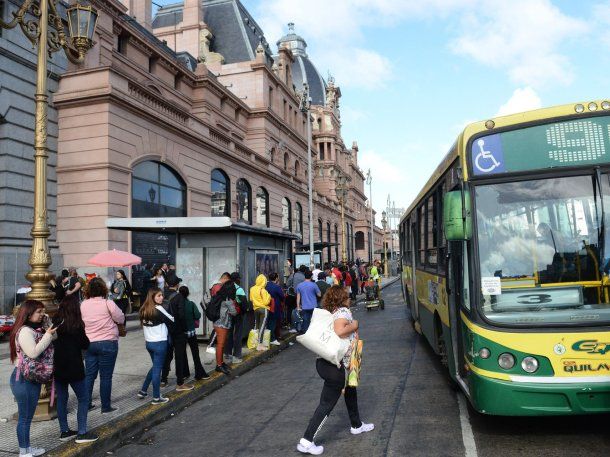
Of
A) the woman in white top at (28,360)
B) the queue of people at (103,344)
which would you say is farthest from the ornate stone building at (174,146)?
the woman in white top at (28,360)

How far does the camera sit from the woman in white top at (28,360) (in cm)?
503

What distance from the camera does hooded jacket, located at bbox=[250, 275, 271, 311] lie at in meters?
11.1

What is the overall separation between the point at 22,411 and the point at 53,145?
1584 centimetres

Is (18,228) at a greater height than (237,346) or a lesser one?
greater

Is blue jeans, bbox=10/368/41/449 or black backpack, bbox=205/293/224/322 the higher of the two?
black backpack, bbox=205/293/224/322

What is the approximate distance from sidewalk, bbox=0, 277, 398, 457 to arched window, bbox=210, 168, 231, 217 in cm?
1669

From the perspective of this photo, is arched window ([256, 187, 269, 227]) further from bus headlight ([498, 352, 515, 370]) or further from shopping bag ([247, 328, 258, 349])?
bus headlight ([498, 352, 515, 370])

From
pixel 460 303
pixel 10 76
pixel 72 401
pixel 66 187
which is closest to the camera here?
pixel 460 303

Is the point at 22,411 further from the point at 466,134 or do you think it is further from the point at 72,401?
the point at 466,134

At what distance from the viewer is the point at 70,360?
18.0 feet

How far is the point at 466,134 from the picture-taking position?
561 centimetres

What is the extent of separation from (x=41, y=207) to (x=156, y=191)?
1449 centimetres

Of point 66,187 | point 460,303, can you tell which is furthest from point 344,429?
point 66,187

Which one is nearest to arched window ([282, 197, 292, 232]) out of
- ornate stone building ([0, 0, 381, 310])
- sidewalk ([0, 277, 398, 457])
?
ornate stone building ([0, 0, 381, 310])
